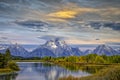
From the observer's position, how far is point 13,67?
134875mm

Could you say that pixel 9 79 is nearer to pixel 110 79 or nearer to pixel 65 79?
pixel 65 79

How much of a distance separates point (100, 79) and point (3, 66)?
88324mm

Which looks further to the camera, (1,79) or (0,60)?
(0,60)

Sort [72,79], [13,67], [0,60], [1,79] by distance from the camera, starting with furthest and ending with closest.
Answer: [13,67], [0,60], [1,79], [72,79]

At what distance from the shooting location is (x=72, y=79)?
58.4 metres

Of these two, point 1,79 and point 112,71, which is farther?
point 1,79

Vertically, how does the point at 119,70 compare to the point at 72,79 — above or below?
above

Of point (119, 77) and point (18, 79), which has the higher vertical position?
point (119, 77)

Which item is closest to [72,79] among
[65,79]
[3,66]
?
[65,79]

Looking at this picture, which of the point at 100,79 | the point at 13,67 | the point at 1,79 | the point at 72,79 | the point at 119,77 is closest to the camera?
the point at 119,77

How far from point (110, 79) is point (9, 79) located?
49.5m

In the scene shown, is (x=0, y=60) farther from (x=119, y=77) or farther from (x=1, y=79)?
(x=119, y=77)

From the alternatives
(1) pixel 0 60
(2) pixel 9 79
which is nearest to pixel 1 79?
(2) pixel 9 79

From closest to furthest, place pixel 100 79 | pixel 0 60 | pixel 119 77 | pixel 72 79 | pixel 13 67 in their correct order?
pixel 119 77
pixel 100 79
pixel 72 79
pixel 0 60
pixel 13 67
